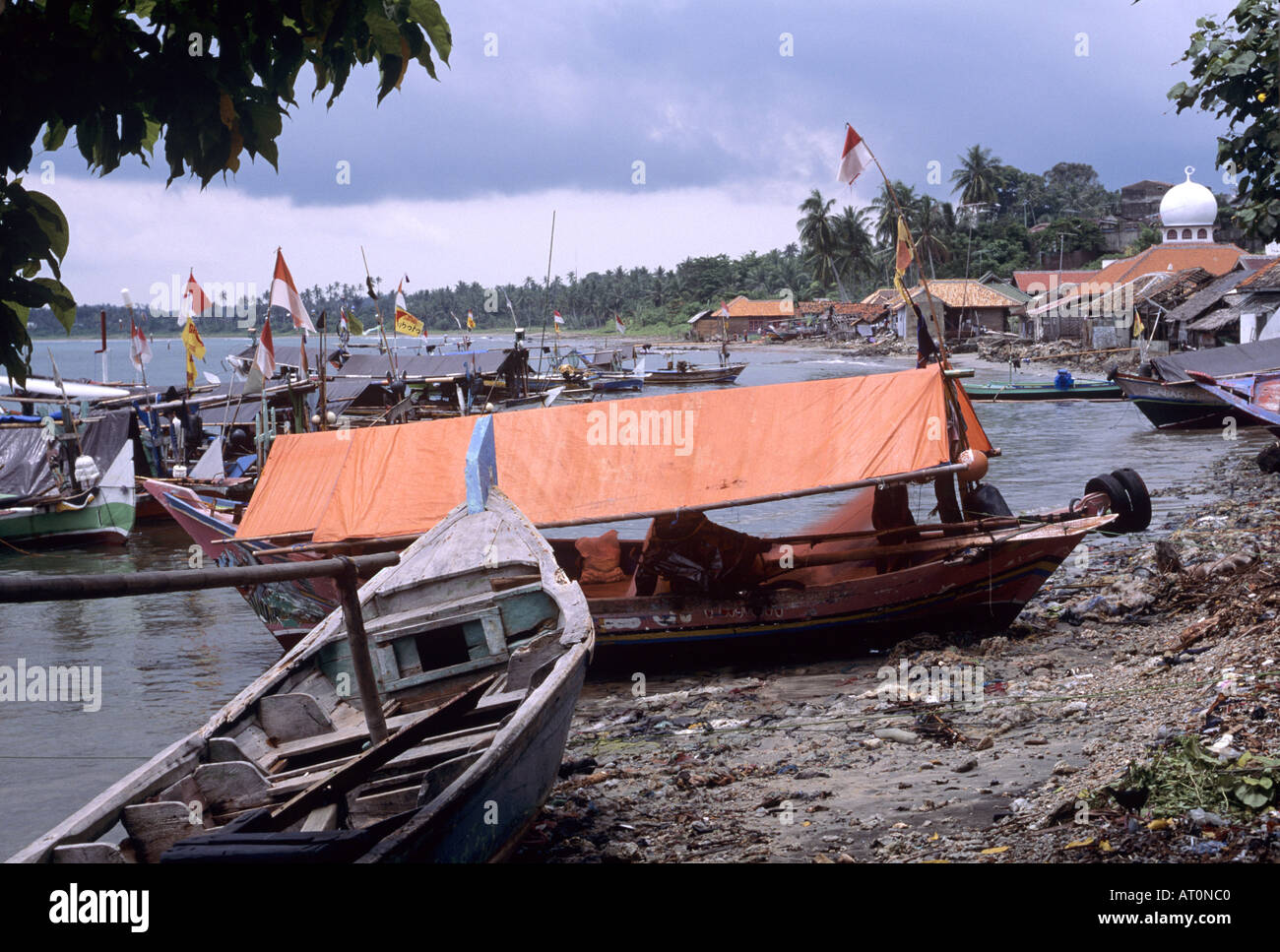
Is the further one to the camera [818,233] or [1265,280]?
[818,233]

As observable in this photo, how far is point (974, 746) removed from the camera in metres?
7.98

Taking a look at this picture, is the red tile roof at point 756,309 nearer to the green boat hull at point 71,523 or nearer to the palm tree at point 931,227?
the palm tree at point 931,227

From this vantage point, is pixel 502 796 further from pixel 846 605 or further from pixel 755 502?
pixel 846 605

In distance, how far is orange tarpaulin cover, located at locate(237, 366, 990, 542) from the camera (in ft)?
37.5

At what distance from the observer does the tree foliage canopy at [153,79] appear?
322cm

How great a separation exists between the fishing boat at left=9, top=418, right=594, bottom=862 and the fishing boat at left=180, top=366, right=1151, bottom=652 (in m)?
2.22

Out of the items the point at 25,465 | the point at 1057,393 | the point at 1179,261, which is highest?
the point at 1179,261

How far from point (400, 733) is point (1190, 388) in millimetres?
28415

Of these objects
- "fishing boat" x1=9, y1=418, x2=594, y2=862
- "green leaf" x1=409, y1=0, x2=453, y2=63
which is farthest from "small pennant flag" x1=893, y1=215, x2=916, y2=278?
"green leaf" x1=409, y1=0, x2=453, y2=63

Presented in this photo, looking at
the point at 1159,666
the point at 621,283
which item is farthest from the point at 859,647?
the point at 621,283

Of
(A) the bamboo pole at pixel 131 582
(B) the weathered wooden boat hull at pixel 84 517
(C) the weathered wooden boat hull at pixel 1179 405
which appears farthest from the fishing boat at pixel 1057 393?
Answer: (A) the bamboo pole at pixel 131 582

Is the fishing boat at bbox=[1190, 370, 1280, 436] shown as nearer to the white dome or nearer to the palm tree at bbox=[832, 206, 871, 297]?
the white dome

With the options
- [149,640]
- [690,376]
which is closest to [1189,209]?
[690,376]
